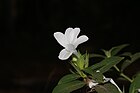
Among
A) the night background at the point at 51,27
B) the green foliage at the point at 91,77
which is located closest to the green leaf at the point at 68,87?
the green foliage at the point at 91,77

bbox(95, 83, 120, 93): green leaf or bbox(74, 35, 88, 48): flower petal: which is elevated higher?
bbox(74, 35, 88, 48): flower petal

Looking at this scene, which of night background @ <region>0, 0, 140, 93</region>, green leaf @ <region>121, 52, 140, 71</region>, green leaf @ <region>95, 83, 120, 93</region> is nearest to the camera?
green leaf @ <region>95, 83, 120, 93</region>

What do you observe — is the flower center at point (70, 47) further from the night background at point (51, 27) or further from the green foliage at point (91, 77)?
the night background at point (51, 27)

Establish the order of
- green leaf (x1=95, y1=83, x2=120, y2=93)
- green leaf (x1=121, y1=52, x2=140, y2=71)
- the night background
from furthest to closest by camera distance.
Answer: the night background, green leaf (x1=121, y1=52, x2=140, y2=71), green leaf (x1=95, y1=83, x2=120, y2=93)

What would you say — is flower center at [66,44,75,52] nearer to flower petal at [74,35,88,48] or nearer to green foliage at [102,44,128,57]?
flower petal at [74,35,88,48]

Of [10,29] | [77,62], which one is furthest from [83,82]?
[10,29]

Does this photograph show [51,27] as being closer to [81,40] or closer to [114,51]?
[114,51]

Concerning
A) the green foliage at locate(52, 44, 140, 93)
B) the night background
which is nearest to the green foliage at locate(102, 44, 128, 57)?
the green foliage at locate(52, 44, 140, 93)
